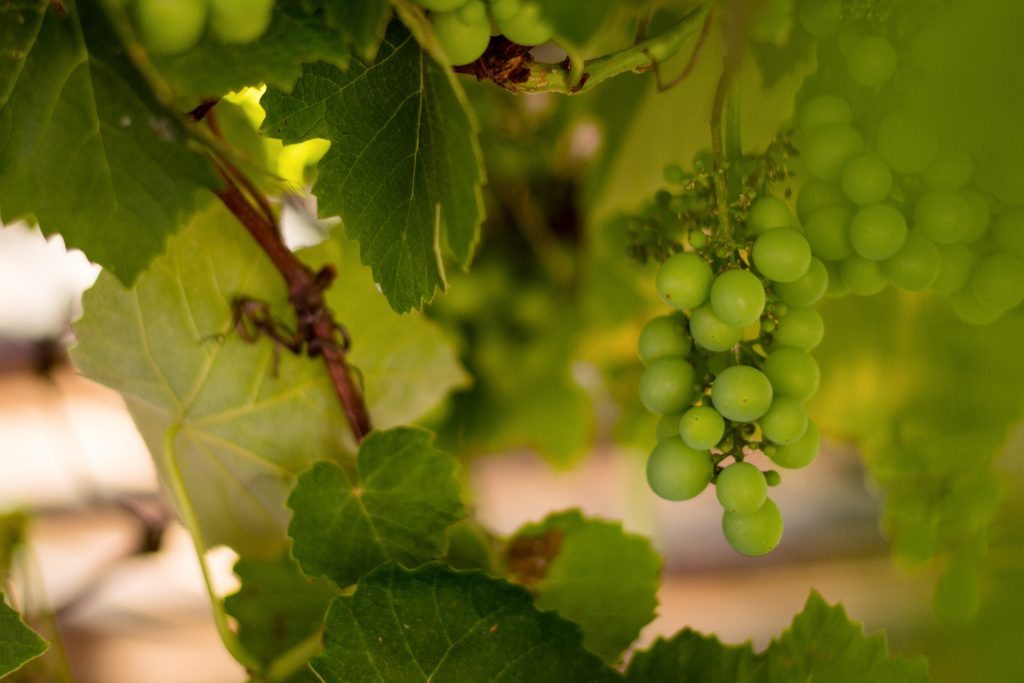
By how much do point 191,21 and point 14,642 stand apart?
0.87 feet

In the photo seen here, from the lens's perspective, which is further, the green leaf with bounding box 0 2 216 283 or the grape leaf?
the grape leaf

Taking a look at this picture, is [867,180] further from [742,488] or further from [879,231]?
[742,488]

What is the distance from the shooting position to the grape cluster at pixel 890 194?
35 centimetres

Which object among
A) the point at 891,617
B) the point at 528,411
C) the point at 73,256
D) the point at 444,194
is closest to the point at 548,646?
the point at 444,194

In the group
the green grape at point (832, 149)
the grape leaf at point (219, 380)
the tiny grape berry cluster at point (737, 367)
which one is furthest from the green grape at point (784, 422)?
the grape leaf at point (219, 380)

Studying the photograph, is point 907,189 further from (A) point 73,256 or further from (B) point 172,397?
(A) point 73,256

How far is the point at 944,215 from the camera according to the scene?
1.16 feet

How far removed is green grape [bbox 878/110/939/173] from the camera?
0.35 metres

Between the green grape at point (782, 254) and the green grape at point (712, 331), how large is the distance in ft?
0.09

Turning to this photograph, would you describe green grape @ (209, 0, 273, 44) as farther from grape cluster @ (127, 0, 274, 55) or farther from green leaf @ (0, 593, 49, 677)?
green leaf @ (0, 593, 49, 677)

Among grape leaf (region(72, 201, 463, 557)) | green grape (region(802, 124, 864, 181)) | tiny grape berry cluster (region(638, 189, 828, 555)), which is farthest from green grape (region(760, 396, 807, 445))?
grape leaf (region(72, 201, 463, 557))

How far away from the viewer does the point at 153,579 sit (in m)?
1.17

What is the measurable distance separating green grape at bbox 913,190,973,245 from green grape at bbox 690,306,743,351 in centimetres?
9

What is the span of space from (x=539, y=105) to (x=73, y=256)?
0.57m
